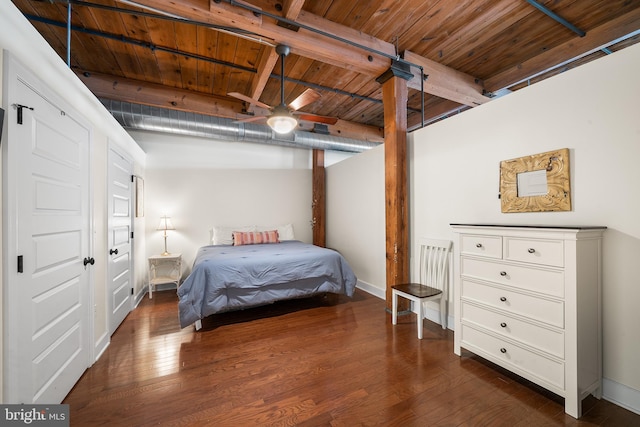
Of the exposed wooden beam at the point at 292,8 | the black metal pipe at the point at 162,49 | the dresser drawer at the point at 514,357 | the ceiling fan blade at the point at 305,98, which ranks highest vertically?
the black metal pipe at the point at 162,49

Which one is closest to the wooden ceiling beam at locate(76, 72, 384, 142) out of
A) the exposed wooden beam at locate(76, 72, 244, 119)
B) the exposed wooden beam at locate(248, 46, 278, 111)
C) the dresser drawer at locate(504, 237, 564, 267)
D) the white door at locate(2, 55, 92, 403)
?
the exposed wooden beam at locate(76, 72, 244, 119)

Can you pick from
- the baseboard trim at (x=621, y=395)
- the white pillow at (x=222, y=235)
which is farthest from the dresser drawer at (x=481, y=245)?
the white pillow at (x=222, y=235)

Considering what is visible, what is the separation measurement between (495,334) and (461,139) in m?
1.83

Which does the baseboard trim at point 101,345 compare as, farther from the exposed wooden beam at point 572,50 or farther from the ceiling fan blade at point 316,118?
the exposed wooden beam at point 572,50

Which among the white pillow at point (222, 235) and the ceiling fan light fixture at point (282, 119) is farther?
the white pillow at point (222, 235)

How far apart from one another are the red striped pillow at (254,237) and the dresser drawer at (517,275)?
3265 millimetres

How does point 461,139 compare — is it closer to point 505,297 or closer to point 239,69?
point 505,297

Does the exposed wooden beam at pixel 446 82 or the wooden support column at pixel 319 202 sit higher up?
the exposed wooden beam at pixel 446 82

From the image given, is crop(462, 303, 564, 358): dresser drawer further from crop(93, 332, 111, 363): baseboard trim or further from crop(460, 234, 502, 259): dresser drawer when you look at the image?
crop(93, 332, 111, 363): baseboard trim

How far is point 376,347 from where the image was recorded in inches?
92.3

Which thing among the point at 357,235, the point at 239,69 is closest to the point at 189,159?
the point at 239,69

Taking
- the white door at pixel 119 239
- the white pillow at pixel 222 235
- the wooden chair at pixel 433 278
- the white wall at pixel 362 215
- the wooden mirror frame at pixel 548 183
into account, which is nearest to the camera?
the wooden mirror frame at pixel 548 183

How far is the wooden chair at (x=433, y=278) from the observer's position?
104 inches

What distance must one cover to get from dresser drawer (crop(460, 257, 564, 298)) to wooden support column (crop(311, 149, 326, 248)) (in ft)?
11.0
